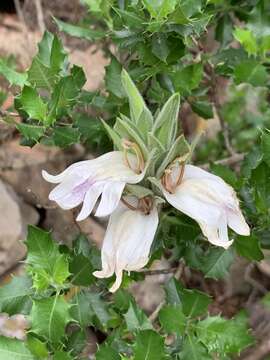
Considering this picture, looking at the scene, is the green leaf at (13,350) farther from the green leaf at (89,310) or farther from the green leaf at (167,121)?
the green leaf at (167,121)

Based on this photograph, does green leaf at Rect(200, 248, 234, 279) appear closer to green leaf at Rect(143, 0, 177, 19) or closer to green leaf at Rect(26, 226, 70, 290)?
green leaf at Rect(26, 226, 70, 290)

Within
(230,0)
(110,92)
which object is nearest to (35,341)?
(110,92)

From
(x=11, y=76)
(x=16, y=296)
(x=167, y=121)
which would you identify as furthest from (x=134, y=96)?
(x=16, y=296)

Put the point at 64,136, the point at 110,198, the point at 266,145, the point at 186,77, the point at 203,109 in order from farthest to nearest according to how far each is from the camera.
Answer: the point at 203,109 < the point at 186,77 < the point at 64,136 < the point at 266,145 < the point at 110,198

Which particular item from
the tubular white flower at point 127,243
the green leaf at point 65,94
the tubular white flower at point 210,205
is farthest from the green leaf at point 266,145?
the green leaf at point 65,94

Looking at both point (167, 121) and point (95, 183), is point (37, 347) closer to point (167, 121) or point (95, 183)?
point (95, 183)

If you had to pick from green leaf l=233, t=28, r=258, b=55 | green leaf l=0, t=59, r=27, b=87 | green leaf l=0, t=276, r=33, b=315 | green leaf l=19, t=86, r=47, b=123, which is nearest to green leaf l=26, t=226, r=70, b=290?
green leaf l=0, t=276, r=33, b=315
